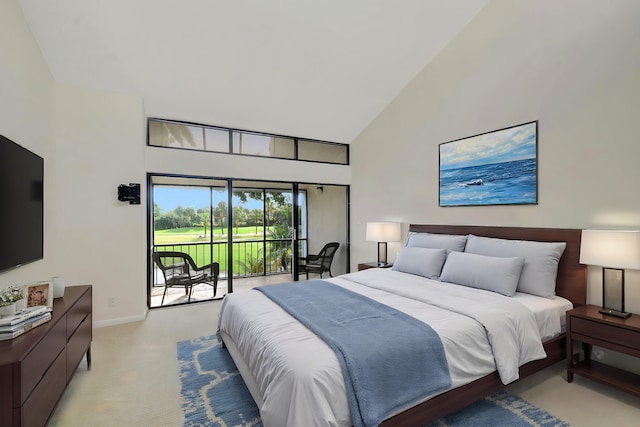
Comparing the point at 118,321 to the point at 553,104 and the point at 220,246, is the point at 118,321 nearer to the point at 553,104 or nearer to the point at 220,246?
the point at 220,246

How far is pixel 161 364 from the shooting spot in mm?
2822

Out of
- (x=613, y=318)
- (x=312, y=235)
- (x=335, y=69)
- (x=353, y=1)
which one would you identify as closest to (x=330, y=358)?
(x=613, y=318)

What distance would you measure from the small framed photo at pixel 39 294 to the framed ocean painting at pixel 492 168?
400 centimetres

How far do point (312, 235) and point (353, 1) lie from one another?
3.60 meters

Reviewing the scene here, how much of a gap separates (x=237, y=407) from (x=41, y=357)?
3.89ft

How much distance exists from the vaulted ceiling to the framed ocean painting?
142cm

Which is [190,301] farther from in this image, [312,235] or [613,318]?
[613,318]

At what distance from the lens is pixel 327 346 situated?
178cm

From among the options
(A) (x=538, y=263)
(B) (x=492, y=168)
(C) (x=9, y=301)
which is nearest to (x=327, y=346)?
(C) (x=9, y=301)

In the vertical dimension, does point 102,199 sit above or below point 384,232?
above

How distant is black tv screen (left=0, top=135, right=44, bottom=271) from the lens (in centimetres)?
218

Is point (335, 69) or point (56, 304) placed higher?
point (335, 69)

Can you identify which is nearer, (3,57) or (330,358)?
(330,358)

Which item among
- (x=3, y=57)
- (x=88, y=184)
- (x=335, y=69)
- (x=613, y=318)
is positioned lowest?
(x=613, y=318)
